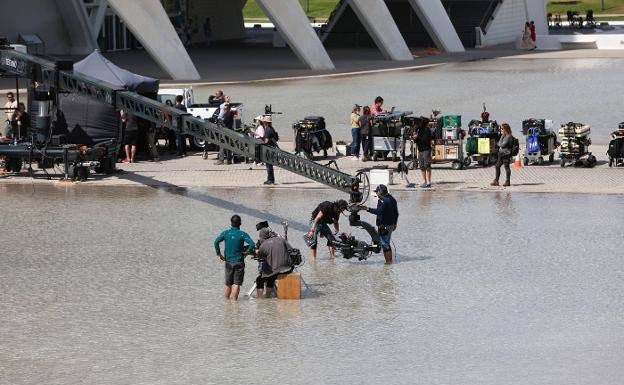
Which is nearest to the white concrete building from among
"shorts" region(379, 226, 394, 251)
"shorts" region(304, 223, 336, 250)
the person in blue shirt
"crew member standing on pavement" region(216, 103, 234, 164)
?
"crew member standing on pavement" region(216, 103, 234, 164)

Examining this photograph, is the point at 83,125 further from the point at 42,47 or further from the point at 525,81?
the point at 42,47

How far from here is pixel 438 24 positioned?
6331 centimetres

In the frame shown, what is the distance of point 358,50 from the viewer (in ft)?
225

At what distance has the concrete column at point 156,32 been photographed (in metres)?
46.8

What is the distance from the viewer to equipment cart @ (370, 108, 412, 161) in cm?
3131

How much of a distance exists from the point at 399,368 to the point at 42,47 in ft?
152

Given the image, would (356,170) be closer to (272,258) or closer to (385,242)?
(385,242)

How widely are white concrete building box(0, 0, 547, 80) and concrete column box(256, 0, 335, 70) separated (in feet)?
0.12

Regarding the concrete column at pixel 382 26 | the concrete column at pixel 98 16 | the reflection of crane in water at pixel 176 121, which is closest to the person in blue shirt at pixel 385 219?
the reflection of crane in water at pixel 176 121

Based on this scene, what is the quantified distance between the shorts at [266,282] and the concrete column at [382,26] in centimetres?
3815

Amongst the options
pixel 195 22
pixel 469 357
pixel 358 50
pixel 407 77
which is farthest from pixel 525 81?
pixel 469 357

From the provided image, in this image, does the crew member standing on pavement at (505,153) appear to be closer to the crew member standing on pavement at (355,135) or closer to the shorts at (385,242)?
the crew member standing on pavement at (355,135)

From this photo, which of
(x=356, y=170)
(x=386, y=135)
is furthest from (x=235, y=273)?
(x=386, y=135)

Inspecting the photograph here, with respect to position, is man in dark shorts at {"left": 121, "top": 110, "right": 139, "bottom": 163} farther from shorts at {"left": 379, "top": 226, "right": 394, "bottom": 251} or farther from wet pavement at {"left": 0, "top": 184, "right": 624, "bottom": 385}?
shorts at {"left": 379, "top": 226, "right": 394, "bottom": 251}
